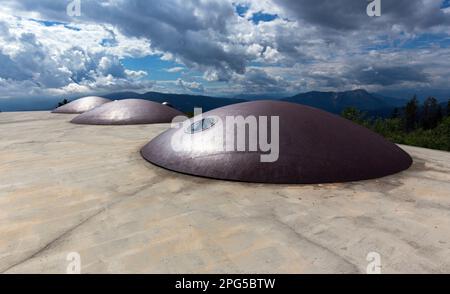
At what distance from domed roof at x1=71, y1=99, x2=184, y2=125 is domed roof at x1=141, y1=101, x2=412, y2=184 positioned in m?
13.9

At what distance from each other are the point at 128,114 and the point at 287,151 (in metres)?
19.3

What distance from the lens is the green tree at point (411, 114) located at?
3863 inches

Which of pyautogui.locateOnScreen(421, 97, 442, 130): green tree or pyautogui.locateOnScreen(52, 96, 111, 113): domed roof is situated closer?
pyautogui.locateOnScreen(52, 96, 111, 113): domed roof

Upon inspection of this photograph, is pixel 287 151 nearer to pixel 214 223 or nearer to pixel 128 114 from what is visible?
pixel 214 223

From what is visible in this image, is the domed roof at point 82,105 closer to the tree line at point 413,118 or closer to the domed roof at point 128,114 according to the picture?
the domed roof at point 128,114

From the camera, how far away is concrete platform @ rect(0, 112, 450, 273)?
4.62 meters

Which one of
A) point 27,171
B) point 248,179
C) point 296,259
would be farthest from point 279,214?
point 27,171

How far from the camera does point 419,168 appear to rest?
10195 mm

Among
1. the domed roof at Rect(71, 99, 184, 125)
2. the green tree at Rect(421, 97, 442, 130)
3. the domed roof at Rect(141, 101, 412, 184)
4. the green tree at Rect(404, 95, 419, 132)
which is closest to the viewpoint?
the domed roof at Rect(141, 101, 412, 184)

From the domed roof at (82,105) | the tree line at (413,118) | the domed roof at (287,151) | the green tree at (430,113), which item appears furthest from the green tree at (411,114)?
the domed roof at (287,151)

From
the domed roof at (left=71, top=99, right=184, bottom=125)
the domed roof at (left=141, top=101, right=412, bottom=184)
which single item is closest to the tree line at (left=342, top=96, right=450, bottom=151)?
the domed roof at (left=71, top=99, right=184, bottom=125)

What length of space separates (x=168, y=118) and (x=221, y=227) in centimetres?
2245

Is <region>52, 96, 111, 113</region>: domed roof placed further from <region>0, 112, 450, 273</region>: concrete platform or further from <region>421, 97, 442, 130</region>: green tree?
<region>421, 97, 442, 130</region>: green tree
